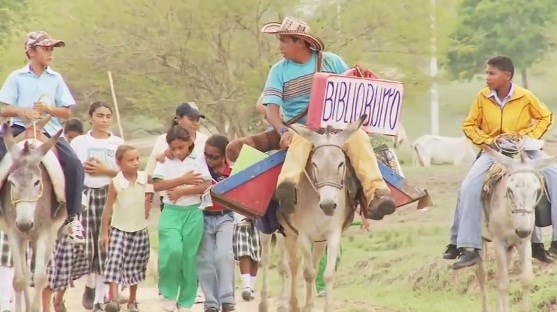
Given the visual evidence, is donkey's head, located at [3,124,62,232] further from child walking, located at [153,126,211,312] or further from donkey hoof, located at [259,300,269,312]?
donkey hoof, located at [259,300,269,312]

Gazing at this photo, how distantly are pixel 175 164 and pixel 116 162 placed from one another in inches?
45.5

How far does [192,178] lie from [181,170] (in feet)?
0.62

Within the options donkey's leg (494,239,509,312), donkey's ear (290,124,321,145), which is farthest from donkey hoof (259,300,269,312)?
donkey's ear (290,124,321,145)

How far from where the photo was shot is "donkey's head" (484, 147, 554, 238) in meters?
11.6

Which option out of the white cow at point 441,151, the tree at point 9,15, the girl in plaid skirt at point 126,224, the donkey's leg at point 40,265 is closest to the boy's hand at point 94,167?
the girl in plaid skirt at point 126,224

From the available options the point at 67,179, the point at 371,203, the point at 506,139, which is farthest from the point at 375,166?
the point at 67,179

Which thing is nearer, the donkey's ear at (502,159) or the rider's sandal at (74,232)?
the donkey's ear at (502,159)

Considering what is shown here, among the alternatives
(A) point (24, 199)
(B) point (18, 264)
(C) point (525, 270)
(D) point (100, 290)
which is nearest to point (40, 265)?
→ (B) point (18, 264)

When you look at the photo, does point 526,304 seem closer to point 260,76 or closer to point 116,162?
point 116,162

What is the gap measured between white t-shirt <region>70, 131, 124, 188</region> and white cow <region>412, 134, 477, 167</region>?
25.2 m

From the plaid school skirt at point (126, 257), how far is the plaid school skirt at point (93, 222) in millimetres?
551

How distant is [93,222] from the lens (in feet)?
45.1

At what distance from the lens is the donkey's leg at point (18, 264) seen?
1157cm

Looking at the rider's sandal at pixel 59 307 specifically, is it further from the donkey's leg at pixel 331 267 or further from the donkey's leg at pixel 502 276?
the donkey's leg at pixel 502 276
